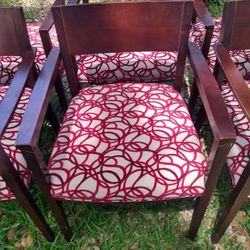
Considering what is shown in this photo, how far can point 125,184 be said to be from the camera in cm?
103

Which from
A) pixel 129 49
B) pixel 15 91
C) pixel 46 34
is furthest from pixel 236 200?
pixel 46 34

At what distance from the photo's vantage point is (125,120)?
3.94 feet

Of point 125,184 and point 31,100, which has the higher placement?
point 31,100

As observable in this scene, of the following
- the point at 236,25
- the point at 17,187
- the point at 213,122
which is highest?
the point at 236,25

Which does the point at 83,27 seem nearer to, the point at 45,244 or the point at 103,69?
the point at 103,69

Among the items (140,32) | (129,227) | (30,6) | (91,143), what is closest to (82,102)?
(91,143)

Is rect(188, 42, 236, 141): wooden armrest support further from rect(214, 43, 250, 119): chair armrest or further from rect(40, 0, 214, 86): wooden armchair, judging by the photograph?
rect(40, 0, 214, 86): wooden armchair

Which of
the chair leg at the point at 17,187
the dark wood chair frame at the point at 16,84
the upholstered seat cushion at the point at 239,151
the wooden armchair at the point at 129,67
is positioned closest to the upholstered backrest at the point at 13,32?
the dark wood chair frame at the point at 16,84

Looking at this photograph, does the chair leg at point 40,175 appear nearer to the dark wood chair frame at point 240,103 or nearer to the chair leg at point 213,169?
the chair leg at point 213,169

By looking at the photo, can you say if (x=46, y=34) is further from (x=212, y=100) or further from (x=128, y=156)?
(x=212, y=100)

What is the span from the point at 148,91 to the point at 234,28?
0.45 metres

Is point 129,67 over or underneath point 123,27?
underneath

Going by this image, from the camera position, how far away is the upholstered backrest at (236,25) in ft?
3.88

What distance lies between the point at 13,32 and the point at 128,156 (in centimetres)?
71
